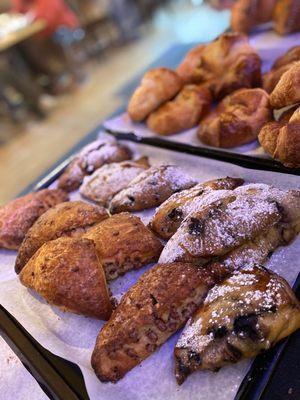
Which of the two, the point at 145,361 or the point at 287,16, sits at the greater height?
the point at 287,16

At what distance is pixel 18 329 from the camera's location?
98 cm

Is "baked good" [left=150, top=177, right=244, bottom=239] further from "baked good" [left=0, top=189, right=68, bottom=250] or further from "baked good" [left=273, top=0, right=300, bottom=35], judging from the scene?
"baked good" [left=273, top=0, right=300, bottom=35]

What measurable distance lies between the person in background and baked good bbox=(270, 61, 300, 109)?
406cm

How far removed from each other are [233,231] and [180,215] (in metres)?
0.18

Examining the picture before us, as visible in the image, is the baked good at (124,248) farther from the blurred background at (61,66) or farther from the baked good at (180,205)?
the blurred background at (61,66)

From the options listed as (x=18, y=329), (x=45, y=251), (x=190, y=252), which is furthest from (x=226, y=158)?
(x=18, y=329)

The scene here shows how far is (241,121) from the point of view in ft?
4.16

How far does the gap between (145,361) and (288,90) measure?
0.88 metres

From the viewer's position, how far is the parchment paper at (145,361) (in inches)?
28.5

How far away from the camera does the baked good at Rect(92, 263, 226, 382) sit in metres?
0.77

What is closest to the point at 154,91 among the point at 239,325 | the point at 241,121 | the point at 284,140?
the point at 241,121

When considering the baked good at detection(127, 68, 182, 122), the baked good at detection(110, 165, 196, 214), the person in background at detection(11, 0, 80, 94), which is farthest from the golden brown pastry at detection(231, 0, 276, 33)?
the person in background at detection(11, 0, 80, 94)

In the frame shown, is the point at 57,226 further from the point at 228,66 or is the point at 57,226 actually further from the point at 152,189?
the point at 228,66

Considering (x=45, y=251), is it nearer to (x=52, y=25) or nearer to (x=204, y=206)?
(x=204, y=206)
